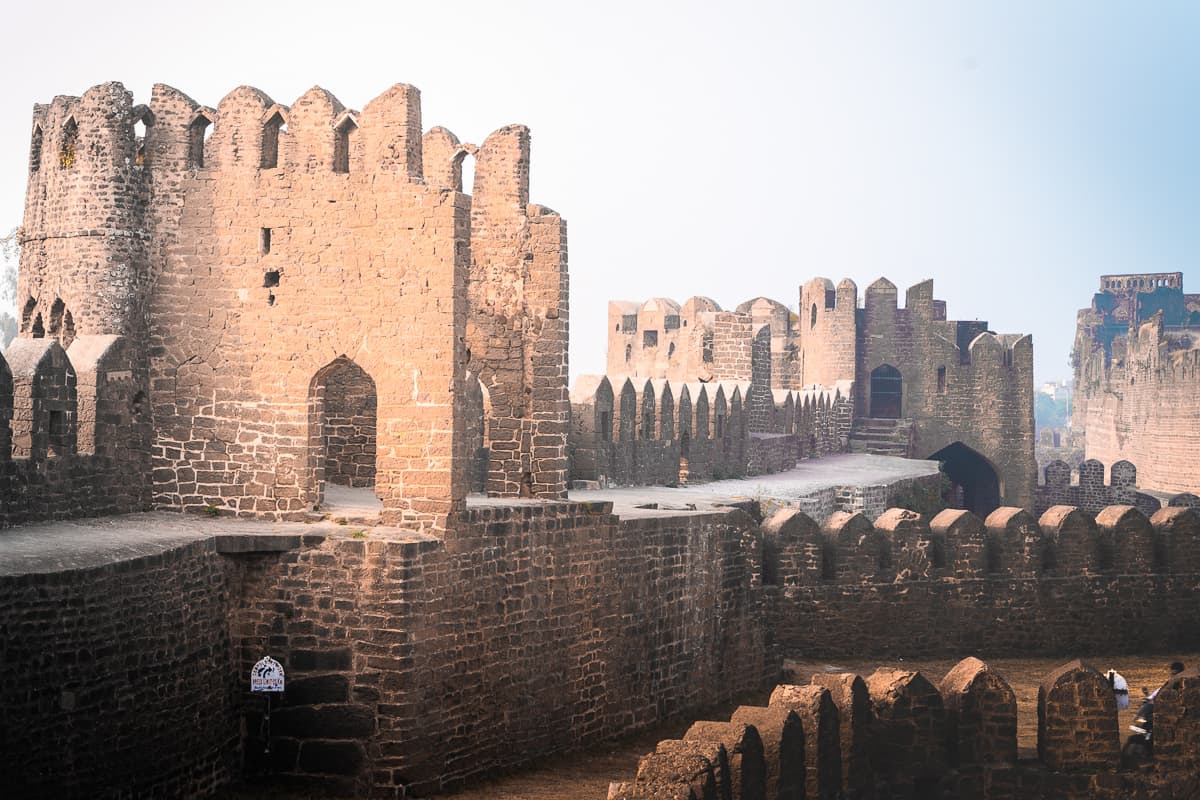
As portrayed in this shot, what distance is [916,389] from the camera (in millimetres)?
40906

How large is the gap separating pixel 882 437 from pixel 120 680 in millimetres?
30580

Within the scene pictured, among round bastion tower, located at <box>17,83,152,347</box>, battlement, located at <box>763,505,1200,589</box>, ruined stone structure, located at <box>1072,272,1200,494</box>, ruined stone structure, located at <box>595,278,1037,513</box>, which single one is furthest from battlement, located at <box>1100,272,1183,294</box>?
round bastion tower, located at <box>17,83,152,347</box>

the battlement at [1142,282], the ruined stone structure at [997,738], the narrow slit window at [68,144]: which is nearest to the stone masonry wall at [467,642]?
the ruined stone structure at [997,738]

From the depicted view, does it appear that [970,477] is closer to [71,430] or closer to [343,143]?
[343,143]

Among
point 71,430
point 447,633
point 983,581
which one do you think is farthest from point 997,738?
point 71,430

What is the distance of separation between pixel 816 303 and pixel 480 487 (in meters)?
24.4

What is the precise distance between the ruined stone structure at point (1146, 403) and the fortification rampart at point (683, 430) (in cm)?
1230

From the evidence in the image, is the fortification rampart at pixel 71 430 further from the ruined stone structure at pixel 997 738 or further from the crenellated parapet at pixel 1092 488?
the crenellated parapet at pixel 1092 488

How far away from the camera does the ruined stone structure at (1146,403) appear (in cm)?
4362

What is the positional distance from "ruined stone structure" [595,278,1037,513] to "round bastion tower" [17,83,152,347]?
23.2 m

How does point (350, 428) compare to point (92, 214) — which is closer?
point (92, 214)

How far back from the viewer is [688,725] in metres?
17.7

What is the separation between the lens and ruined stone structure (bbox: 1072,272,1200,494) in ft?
143

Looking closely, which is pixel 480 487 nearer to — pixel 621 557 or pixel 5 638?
pixel 621 557
